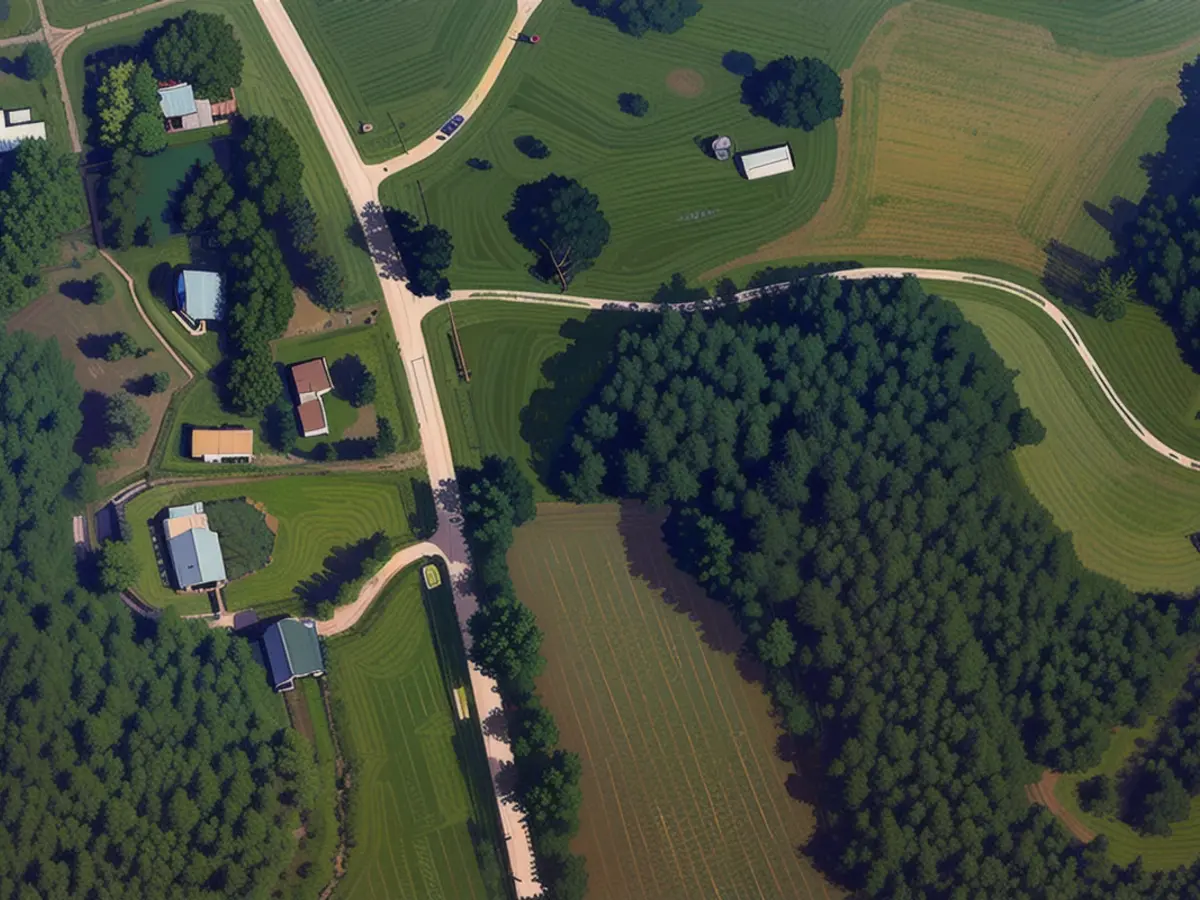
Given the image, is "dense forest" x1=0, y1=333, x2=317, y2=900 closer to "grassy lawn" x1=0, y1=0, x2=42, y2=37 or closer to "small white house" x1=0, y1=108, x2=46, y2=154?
"small white house" x1=0, y1=108, x2=46, y2=154

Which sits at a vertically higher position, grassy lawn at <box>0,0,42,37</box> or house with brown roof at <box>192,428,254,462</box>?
grassy lawn at <box>0,0,42,37</box>

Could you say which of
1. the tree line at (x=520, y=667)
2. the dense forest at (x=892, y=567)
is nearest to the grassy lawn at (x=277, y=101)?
the tree line at (x=520, y=667)

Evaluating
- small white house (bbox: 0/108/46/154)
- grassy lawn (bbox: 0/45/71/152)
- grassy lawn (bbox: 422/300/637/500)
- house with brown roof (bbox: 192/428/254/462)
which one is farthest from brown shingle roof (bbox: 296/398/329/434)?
small white house (bbox: 0/108/46/154)

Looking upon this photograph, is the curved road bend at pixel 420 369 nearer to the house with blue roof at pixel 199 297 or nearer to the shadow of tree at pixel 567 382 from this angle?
the shadow of tree at pixel 567 382

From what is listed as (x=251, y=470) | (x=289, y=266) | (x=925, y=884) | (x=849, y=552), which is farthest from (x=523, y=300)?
(x=925, y=884)

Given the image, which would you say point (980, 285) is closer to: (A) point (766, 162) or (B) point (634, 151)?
(A) point (766, 162)
